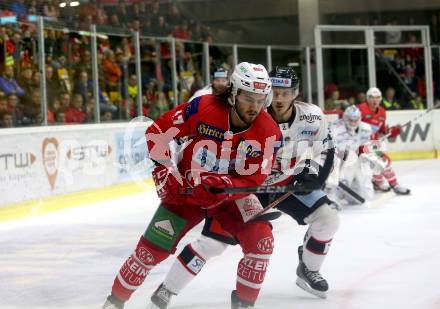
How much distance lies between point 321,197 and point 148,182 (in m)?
5.49

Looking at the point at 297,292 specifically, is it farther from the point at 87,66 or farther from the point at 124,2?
the point at 124,2

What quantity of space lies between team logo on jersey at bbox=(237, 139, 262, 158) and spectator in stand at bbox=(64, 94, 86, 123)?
500 centimetres

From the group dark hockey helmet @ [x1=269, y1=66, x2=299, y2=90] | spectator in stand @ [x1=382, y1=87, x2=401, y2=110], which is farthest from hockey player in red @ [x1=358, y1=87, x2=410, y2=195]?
dark hockey helmet @ [x1=269, y1=66, x2=299, y2=90]

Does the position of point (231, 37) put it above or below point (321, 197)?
above

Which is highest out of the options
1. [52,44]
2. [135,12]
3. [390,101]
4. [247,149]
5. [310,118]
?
[135,12]

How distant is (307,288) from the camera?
3.97 meters

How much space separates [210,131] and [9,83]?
14.9 feet

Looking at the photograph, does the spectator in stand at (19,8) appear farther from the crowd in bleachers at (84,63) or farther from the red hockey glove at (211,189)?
the red hockey glove at (211,189)

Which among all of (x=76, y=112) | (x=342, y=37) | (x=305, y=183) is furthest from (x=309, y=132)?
(x=342, y=37)

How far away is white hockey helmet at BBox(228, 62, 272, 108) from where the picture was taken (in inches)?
128

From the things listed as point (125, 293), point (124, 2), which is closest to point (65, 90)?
point (124, 2)

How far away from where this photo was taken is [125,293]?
3.38 m

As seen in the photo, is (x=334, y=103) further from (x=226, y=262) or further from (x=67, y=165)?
(x=226, y=262)

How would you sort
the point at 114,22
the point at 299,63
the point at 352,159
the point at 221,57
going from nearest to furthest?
the point at 352,159
the point at 114,22
the point at 221,57
the point at 299,63
